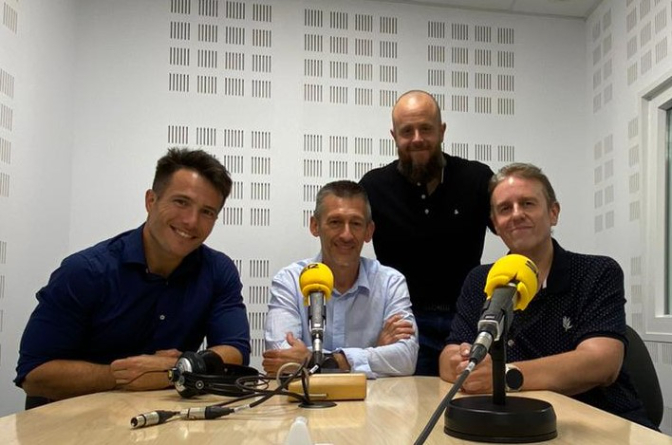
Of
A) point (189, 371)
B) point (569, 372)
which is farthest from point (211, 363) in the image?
point (569, 372)

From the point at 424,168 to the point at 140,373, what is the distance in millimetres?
1559

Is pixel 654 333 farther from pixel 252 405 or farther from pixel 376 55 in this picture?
pixel 252 405

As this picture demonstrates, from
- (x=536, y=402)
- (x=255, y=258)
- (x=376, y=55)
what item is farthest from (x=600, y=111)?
(x=536, y=402)

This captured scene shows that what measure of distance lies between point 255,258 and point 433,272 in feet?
3.83

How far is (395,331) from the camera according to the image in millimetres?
2242

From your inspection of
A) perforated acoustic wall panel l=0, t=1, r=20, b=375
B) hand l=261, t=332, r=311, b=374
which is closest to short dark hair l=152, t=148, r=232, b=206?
hand l=261, t=332, r=311, b=374

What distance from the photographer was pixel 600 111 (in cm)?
364

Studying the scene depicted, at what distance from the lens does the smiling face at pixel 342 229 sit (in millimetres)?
2428

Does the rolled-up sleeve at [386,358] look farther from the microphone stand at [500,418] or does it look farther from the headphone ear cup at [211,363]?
the microphone stand at [500,418]

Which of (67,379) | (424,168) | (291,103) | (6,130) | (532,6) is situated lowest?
(67,379)

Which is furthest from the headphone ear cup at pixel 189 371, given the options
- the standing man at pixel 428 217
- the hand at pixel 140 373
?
the standing man at pixel 428 217

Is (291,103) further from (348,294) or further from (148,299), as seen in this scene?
→ (148,299)

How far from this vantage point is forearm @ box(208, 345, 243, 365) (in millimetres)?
2039

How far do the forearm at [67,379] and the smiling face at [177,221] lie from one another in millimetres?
422
